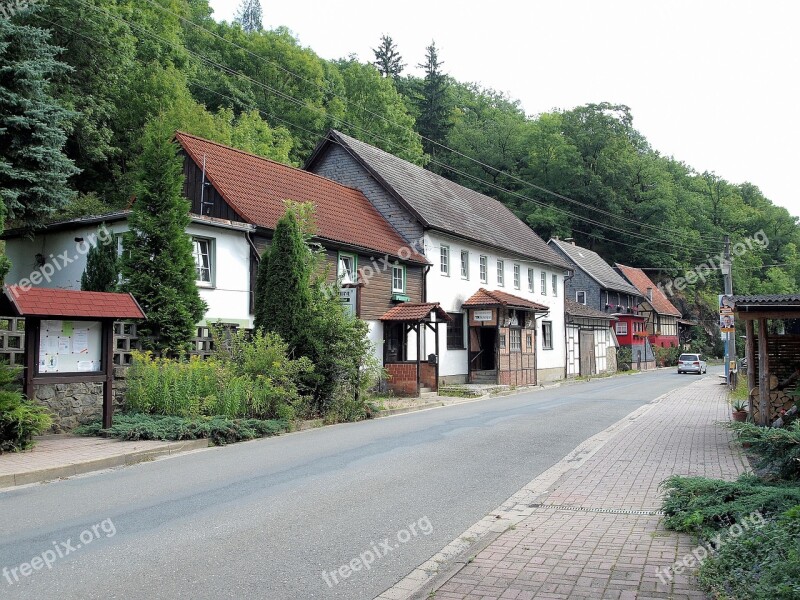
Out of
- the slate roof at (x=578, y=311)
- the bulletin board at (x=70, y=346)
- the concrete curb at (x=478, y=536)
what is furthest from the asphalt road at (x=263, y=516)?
the slate roof at (x=578, y=311)

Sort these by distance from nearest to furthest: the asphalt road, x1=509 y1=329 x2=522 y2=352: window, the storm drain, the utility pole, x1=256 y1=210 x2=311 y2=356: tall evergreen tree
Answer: the asphalt road
the storm drain
x1=256 y1=210 x2=311 y2=356: tall evergreen tree
the utility pole
x1=509 y1=329 x2=522 y2=352: window

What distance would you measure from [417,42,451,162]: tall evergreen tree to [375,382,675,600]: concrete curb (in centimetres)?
5430

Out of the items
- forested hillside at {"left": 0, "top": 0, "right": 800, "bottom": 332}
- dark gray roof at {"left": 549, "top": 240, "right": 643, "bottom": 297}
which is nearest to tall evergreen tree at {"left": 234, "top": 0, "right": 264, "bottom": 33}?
forested hillside at {"left": 0, "top": 0, "right": 800, "bottom": 332}

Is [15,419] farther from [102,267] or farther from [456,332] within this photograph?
[456,332]

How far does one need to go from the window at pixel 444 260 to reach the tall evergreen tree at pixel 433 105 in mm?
33438

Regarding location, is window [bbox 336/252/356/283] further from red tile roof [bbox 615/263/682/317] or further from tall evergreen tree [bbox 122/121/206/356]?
red tile roof [bbox 615/263/682/317]

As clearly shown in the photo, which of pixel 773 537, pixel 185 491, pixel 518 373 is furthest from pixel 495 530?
pixel 518 373

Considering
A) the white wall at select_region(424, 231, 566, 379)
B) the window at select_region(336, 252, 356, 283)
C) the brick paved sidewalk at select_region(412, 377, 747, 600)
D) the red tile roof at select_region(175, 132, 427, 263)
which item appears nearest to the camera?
the brick paved sidewalk at select_region(412, 377, 747, 600)

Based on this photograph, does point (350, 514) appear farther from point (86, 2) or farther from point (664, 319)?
point (664, 319)

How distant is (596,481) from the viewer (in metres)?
8.94

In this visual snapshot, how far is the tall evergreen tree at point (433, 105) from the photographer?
62719 millimetres

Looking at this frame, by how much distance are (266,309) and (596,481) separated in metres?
10.6

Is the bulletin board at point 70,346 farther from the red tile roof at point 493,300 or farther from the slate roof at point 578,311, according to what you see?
the slate roof at point 578,311

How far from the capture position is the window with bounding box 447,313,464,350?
29.6 metres
